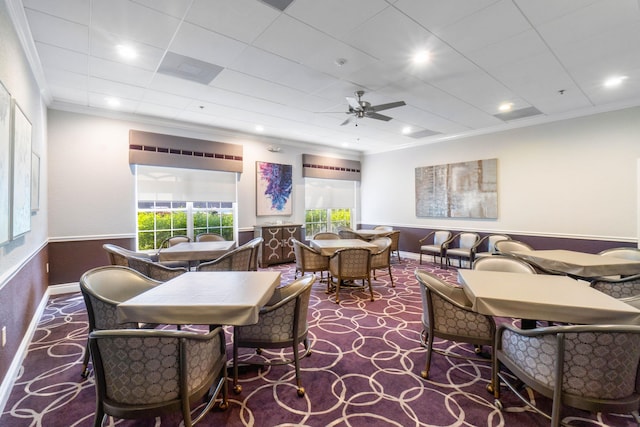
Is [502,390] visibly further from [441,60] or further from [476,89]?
[476,89]

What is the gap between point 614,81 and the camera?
152 inches

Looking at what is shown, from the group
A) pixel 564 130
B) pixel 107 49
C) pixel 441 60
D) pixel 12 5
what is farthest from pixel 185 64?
pixel 564 130

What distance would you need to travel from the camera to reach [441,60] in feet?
10.8

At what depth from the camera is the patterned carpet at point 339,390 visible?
6.32ft

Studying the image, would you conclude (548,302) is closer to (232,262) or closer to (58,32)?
(232,262)

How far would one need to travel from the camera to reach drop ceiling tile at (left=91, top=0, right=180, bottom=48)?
2.41 metres

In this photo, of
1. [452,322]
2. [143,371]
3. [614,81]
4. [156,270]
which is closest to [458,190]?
[614,81]

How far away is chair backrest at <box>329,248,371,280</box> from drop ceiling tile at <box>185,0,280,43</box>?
2.82 meters

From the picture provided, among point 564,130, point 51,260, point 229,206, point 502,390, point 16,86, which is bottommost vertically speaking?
point 502,390

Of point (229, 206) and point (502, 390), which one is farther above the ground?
point (229, 206)

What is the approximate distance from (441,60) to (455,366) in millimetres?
3156

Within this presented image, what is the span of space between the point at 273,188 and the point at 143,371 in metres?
5.79

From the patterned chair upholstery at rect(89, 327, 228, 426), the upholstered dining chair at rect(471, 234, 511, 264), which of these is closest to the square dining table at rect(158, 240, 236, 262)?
the patterned chair upholstery at rect(89, 327, 228, 426)

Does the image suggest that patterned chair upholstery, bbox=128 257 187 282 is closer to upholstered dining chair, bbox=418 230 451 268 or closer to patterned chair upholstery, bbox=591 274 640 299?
patterned chair upholstery, bbox=591 274 640 299
